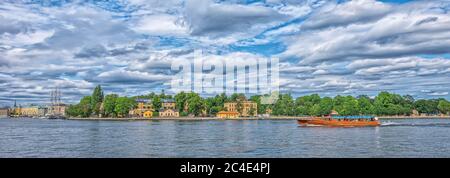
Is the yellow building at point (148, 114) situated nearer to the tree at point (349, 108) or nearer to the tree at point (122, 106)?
the tree at point (122, 106)

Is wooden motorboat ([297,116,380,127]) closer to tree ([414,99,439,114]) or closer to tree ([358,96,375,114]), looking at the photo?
tree ([358,96,375,114])

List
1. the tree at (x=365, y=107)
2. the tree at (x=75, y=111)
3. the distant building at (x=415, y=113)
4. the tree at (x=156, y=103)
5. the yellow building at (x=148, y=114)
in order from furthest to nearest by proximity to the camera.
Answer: the distant building at (x=415, y=113) → the tree at (x=75, y=111) → the tree at (x=156, y=103) → the yellow building at (x=148, y=114) → the tree at (x=365, y=107)

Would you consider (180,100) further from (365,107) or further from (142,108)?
(365,107)

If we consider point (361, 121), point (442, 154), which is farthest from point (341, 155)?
point (361, 121)

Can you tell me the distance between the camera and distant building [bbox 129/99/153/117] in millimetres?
181812

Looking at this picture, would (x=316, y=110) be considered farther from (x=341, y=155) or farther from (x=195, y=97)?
(x=341, y=155)

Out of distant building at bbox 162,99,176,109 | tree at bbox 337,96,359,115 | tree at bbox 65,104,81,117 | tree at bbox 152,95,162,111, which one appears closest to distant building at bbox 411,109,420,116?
Result: tree at bbox 337,96,359,115

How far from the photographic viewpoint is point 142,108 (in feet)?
609

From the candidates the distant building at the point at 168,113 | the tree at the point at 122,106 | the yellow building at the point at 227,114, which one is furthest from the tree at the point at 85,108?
the yellow building at the point at 227,114

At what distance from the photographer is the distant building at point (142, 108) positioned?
182 meters

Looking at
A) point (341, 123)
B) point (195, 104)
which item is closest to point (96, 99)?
point (195, 104)
